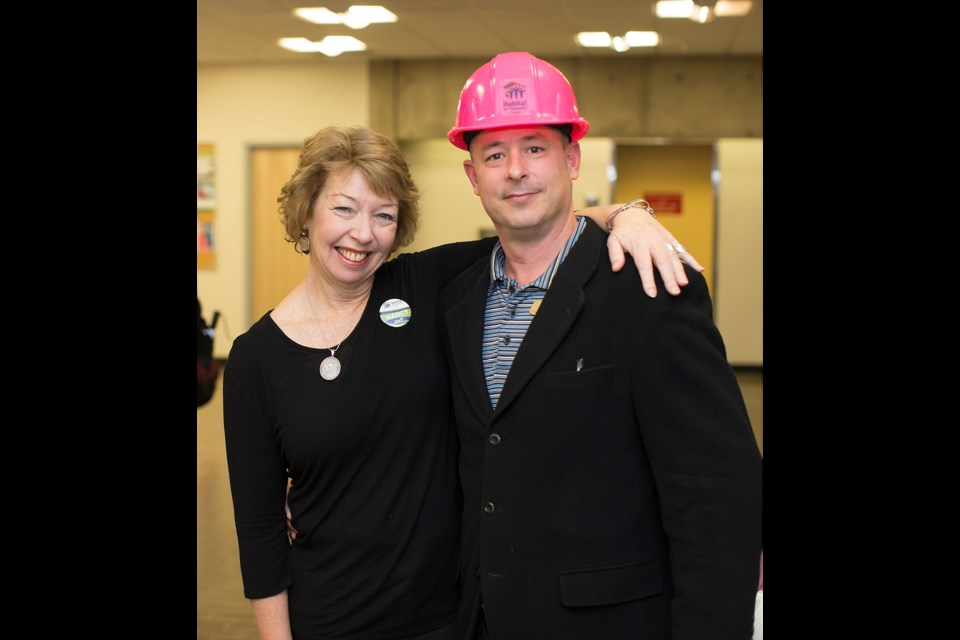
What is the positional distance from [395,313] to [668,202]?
34.3 ft

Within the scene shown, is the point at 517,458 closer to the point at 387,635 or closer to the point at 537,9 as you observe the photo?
the point at 387,635

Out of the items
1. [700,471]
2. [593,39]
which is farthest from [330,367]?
[593,39]

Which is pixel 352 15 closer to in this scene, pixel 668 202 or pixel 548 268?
pixel 668 202

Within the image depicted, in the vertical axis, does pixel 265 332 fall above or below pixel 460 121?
below

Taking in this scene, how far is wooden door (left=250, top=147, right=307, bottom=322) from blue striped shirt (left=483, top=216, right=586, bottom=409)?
960 centimetres

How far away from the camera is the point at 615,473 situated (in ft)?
5.23

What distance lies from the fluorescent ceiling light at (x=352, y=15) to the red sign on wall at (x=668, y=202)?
483 centimetres

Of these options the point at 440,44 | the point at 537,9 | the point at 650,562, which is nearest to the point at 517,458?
the point at 650,562

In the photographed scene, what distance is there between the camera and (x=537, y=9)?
26.4 feet

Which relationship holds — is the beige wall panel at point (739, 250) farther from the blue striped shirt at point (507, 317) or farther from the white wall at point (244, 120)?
the blue striped shirt at point (507, 317)

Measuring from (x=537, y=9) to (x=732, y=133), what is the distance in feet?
11.8

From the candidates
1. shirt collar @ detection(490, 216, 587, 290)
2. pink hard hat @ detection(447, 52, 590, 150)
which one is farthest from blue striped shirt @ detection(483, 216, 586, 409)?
pink hard hat @ detection(447, 52, 590, 150)
